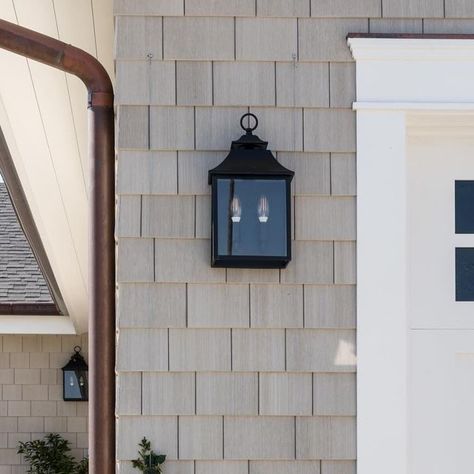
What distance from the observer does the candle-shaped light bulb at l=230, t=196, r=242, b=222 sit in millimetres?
2615

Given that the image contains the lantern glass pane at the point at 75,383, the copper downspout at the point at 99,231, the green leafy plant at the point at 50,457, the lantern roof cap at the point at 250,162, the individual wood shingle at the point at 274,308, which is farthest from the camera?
the lantern glass pane at the point at 75,383

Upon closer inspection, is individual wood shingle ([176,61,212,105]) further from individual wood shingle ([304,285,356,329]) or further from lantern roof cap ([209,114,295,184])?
individual wood shingle ([304,285,356,329])

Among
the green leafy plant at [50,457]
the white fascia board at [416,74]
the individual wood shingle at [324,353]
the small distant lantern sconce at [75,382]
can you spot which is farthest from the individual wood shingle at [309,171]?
the green leafy plant at [50,457]

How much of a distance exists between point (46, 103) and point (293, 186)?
193cm

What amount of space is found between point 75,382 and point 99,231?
4.12 meters

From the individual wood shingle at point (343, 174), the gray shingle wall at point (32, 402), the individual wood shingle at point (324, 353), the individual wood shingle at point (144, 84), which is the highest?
the individual wood shingle at point (144, 84)

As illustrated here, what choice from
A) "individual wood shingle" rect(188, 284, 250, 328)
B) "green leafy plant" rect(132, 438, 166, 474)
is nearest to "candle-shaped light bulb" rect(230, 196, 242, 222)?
"individual wood shingle" rect(188, 284, 250, 328)

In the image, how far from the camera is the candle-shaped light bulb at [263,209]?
8.60ft

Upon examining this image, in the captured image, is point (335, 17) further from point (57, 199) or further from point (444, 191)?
point (57, 199)

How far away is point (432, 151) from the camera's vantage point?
2.84 meters

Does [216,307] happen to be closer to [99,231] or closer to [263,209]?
[263,209]

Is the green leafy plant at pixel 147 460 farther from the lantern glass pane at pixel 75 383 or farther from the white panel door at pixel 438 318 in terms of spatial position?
the lantern glass pane at pixel 75 383

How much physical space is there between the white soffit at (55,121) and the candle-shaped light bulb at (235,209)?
1018mm

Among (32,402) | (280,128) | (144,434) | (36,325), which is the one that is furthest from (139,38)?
(32,402)
